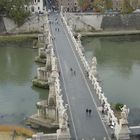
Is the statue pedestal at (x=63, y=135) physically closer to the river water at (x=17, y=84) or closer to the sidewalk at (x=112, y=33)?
the river water at (x=17, y=84)

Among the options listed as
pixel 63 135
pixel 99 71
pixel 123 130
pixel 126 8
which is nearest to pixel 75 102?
pixel 63 135

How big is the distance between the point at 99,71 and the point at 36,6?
28.6m

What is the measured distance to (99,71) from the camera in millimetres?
43344

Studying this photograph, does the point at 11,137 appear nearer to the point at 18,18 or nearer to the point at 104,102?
the point at 104,102

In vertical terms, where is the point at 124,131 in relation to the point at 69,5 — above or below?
below

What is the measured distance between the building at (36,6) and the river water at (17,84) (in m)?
11.8

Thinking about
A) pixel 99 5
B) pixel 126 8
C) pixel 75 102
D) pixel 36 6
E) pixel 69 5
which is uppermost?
pixel 99 5

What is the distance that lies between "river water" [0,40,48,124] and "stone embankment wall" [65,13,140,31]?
31.0ft

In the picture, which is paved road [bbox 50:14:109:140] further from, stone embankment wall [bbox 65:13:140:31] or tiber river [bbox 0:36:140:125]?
stone embankment wall [bbox 65:13:140:31]

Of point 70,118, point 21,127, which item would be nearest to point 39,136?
point 70,118

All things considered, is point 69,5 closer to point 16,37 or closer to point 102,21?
point 102,21

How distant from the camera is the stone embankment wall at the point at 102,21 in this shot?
211 feet

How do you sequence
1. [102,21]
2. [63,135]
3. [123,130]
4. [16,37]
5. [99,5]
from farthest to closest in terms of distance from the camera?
[99,5] < [102,21] < [16,37] < [63,135] < [123,130]

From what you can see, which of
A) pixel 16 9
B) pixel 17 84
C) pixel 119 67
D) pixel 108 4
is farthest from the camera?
pixel 108 4
